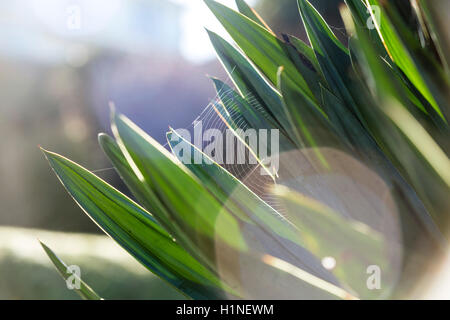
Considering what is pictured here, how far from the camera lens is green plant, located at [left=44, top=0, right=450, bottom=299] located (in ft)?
1.03

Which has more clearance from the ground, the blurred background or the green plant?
the blurred background

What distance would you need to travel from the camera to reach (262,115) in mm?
634

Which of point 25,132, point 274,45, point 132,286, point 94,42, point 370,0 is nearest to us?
point 370,0

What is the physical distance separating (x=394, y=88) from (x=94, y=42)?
11186 millimetres

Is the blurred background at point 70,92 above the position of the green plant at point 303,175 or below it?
above

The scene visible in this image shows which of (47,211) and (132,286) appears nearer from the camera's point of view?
(132,286)

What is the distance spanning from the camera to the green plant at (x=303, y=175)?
31cm

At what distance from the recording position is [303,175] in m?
0.50

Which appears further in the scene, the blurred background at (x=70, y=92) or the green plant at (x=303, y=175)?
the blurred background at (x=70, y=92)

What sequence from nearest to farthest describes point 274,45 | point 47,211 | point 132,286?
point 274,45, point 132,286, point 47,211

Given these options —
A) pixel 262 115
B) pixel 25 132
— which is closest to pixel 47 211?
pixel 25 132

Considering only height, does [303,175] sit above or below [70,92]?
below

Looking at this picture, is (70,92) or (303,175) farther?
(70,92)
